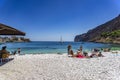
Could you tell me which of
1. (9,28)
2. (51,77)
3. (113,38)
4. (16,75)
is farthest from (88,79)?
(113,38)

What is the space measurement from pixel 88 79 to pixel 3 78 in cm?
444

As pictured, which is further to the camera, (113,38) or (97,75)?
(113,38)

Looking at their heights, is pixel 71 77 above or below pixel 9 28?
below

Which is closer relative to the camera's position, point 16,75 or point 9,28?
point 16,75

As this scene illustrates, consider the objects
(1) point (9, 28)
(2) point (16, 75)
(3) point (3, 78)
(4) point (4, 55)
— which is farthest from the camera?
(4) point (4, 55)

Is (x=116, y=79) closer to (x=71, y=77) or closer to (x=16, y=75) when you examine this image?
(x=71, y=77)

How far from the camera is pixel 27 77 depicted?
39.4 ft

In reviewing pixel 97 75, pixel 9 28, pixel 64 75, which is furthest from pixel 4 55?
pixel 97 75

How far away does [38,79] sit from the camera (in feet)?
38.0

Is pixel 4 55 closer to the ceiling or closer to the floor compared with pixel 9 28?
closer to the floor

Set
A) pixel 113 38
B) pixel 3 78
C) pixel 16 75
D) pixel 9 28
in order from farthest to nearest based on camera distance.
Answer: pixel 113 38, pixel 9 28, pixel 16 75, pixel 3 78

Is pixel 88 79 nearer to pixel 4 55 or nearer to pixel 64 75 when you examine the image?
pixel 64 75

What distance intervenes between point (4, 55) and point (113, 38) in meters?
138

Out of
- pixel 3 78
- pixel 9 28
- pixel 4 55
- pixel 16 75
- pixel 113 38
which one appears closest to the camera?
pixel 3 78
